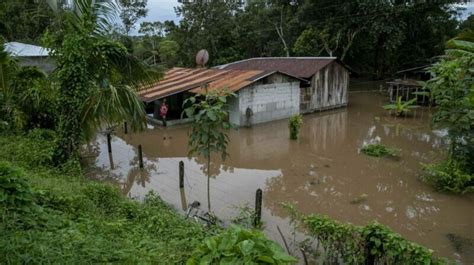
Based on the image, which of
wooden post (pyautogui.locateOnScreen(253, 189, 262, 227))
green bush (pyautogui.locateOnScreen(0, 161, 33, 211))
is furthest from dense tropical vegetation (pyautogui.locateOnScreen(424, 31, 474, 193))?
green bush (pyautogui.locateOnScreen(0, 161, 33, 211))

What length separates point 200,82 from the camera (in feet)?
62.8

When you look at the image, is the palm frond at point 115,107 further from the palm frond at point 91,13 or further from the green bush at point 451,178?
the green bush at point 451,178

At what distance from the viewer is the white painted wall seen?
1795 centimetres

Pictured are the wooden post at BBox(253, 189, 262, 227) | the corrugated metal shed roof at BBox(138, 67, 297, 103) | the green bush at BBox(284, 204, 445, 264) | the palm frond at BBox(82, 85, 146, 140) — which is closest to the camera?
the green bush at BBox(284, 204, 445, 264)

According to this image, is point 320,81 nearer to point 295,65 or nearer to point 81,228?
point 295,65

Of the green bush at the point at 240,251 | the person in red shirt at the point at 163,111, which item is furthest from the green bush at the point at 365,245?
the person in red shirt at the point at 163,111

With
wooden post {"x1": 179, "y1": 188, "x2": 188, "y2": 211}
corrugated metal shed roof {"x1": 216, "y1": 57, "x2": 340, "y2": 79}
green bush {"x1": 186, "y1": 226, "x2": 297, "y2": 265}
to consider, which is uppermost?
corrugated metal shed roof {"x1": 216, "y1": 57, "x2": 340, "y2": 79}

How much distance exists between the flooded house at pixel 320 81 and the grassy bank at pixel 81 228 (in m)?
15.5

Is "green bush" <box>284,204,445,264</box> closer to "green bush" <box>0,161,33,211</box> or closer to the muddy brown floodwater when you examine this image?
the muddy brown floodwater

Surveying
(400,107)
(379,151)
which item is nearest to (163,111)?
(379,151)

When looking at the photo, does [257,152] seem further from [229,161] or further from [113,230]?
[113,230]

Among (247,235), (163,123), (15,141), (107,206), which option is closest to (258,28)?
(163,123)

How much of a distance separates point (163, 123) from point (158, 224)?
1239 centimetres

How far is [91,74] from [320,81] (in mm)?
15070
